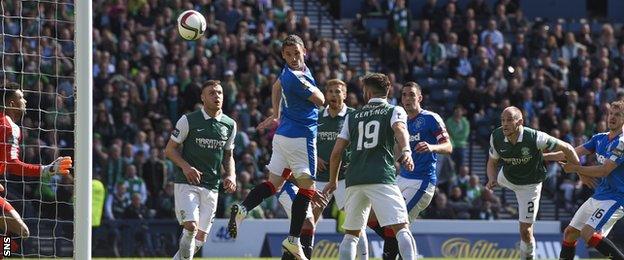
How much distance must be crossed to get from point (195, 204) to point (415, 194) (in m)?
A: 2.82

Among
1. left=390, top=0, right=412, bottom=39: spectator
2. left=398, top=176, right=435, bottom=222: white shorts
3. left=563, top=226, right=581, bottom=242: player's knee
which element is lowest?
left=563, top=226, right=581, bottom=242: player's knee

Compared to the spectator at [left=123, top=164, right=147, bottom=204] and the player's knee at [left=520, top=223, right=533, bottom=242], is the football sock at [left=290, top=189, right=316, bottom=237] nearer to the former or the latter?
the player's knee at [left=520, top=223, right=533, bottom=242]

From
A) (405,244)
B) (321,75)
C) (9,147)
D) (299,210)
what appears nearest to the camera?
(405,244)

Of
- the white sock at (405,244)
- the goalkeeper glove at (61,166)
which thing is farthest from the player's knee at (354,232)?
the goalkeeper glove at (61,166)

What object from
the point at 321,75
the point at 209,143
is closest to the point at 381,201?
the point at 209,143

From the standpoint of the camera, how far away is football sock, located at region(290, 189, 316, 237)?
1627cm

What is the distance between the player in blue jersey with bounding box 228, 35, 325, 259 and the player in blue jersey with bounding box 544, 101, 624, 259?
3.27 meters

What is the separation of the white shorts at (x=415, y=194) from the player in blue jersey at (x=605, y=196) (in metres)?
1.71

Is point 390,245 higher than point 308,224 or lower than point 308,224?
lower

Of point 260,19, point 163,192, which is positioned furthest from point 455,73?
point 163,192

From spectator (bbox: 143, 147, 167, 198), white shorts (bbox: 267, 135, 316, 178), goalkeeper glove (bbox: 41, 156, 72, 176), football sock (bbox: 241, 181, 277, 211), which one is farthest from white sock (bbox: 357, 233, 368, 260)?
spectator (bbox: 143, 147, 167, 198)

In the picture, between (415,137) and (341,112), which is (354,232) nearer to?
(415,137)

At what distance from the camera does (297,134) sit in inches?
642

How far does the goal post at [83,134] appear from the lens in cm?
1363
